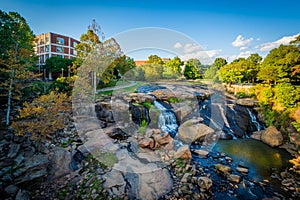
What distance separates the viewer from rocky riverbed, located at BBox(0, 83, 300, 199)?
152 inches

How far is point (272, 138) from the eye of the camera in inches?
301

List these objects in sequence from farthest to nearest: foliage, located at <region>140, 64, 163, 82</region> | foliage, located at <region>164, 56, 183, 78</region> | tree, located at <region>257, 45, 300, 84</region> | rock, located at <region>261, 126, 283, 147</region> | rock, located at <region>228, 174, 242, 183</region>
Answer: foliage, located at <region>164, 56, 183, 78</region> → foliage, located at <region>140, 64, 163, 82</region> → tree, located at <region>257, 45, 300, 84</region> → rock, located at <region>261, 126, 283, 147</region> → rock, located at <region>228, 174, 242, 183</region>

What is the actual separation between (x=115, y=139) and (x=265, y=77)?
13.8m

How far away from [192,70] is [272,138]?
16.7 m

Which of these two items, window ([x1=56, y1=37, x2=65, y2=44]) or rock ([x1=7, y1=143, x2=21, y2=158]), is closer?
rock ([x1=7, y1=143, x2=21, y2=158])

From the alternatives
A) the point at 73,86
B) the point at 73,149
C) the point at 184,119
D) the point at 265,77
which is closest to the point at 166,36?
the point at 184,119

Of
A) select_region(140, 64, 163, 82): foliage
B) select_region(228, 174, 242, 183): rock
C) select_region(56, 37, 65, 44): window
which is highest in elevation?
select_region(56, 37, 65, 44): window

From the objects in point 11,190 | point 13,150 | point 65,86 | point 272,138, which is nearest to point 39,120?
point 13,150

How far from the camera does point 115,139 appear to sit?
664 centimetres

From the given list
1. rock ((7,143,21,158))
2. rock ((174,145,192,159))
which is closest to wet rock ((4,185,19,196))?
rock ((7,143,21,158))

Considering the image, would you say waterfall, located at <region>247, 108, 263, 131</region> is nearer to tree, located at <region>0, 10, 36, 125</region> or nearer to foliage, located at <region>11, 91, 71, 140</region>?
foliage, located at <region>11, 91, 71, 140</region>

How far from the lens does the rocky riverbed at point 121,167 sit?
12.7 ft

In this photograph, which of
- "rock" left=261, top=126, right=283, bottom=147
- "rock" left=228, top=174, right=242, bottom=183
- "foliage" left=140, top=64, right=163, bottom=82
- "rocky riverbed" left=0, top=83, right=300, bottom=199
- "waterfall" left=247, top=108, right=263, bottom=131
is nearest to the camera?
"rocky riverbed" left=0, top=83, right=300, bottom=199

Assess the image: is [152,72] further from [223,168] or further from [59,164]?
[59,164]
